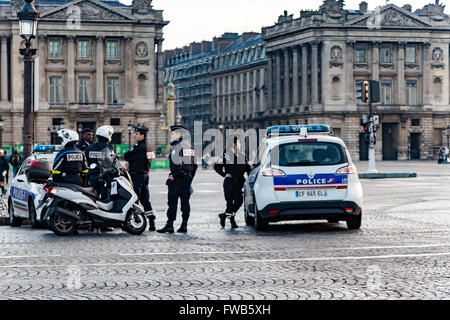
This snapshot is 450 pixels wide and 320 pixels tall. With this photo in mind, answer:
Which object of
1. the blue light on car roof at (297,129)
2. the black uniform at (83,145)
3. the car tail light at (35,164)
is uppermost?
the blue light on car roof at (297,129)

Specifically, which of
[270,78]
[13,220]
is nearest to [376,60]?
[270,78]

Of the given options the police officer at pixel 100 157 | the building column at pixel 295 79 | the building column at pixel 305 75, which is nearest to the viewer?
the police officer at pixel 100 157

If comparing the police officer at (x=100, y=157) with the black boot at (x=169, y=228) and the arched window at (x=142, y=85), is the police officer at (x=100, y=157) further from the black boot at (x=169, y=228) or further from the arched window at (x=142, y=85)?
the arched window at (x=142, y=85)

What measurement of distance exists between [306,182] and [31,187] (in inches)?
209

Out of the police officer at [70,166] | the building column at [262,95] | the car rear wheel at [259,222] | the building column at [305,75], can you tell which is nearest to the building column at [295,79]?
the building column at [305,75]

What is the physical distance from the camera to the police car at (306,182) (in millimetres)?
16969

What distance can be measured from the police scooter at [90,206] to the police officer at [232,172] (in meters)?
2.09

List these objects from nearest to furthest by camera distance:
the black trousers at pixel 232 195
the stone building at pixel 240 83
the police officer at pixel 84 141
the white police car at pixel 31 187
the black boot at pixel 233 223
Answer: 1. the black boot at pixel 233 223
2. the black trousers at pixel 232 195
3. the white police car at pixel 31 187
4. the police officer at pixel 84 141
5. the stone building at pixel 240 83

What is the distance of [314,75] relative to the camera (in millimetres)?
110250

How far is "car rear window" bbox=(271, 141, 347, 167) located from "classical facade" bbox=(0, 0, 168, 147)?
8722 cm

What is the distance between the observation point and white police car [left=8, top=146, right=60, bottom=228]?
735 inches
